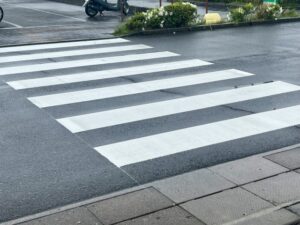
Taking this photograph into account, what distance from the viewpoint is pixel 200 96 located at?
411 inches

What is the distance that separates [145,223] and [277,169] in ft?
7.22

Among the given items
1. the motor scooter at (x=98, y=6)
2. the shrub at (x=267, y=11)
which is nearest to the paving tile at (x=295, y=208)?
the shrub at (x=267, y=11)

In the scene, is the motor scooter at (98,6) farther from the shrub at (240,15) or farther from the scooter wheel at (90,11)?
the shrub at (240,15)

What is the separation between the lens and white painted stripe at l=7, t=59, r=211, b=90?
11328 mm

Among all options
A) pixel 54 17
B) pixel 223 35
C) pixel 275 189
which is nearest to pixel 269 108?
pixel 275 189

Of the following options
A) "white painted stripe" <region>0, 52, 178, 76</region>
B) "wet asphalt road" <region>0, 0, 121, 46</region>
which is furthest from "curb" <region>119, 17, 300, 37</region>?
"white painted stripe" <region>0, 52, 178, 76</region>

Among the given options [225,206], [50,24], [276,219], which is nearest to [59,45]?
[50,24]

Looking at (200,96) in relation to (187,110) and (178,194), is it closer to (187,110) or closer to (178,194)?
(187,110)

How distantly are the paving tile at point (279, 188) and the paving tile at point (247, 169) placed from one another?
5.3 inches

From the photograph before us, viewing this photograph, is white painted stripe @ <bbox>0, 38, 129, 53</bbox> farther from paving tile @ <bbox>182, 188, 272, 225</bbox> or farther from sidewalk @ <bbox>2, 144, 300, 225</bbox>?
paving tile @ <bbox>182, 188, 272, 225</bbox>

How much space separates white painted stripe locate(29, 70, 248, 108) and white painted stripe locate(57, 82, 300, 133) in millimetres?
924

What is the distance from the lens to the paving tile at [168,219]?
18.0 feet

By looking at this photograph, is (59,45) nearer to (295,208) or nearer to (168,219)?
(168,219)

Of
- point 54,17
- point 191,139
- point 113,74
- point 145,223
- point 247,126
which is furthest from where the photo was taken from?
point 54,17
